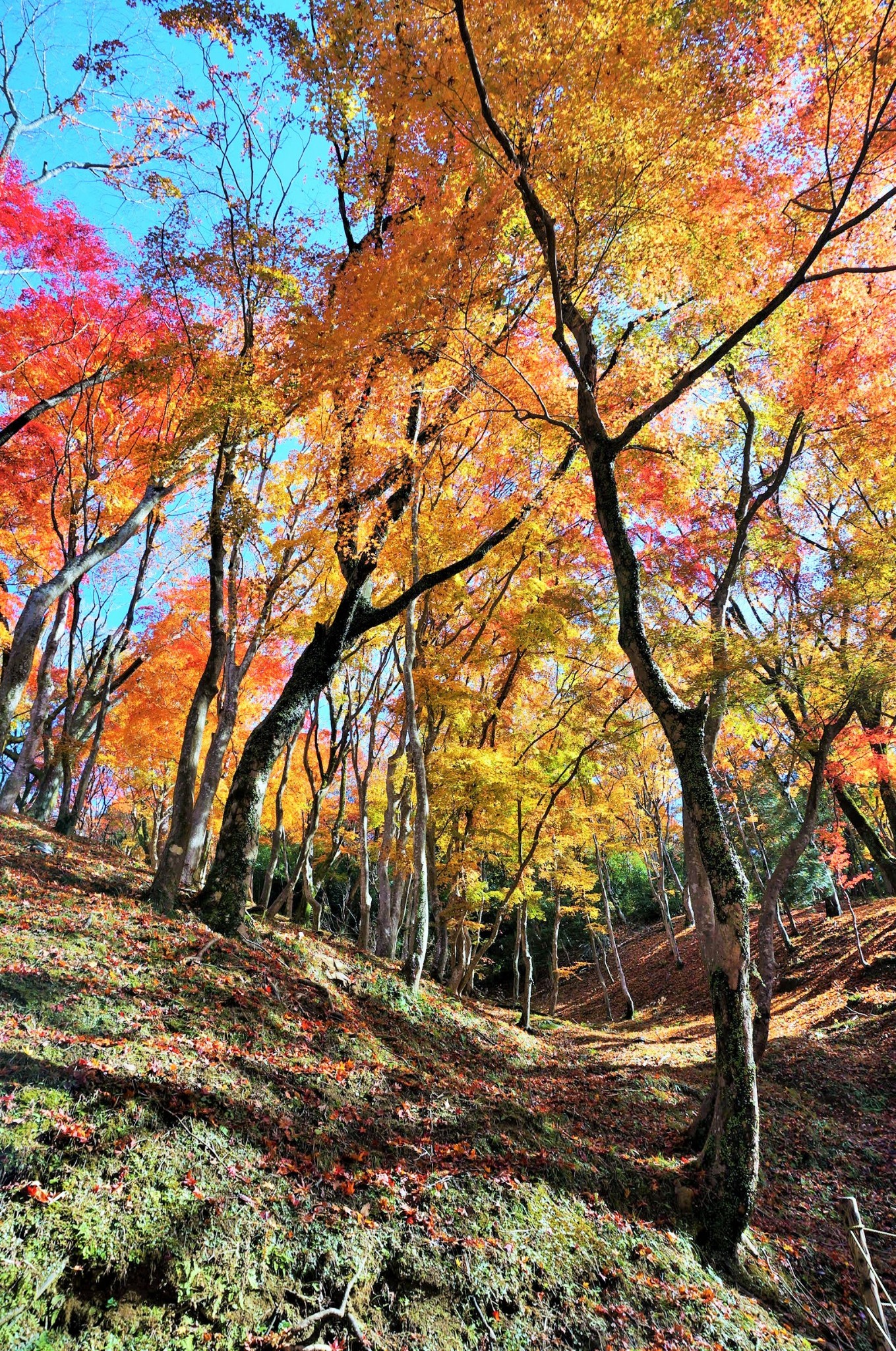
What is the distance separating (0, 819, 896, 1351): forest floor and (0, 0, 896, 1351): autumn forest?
0.10 ft

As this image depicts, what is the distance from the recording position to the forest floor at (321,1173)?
273 cm

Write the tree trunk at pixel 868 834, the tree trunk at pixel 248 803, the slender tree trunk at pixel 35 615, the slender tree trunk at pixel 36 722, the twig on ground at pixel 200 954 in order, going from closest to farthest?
the twig on ground at pixel 200 954 → the tree trunk at pixel 248 803 → the slender tree trunk at pixel 35 615 → the slender tree trunk at pixel 36 722 → the tree trunk at pixel 868 834

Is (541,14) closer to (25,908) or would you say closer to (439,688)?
(439,688)

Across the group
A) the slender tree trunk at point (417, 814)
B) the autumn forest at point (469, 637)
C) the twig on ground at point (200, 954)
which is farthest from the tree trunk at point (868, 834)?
the twig on ground at point (200, 954)

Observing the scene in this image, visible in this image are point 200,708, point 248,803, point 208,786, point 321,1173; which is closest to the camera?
point 321,1173

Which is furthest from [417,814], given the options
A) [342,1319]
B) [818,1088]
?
[818,1088]

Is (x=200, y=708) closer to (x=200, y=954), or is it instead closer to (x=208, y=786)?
(x=208, y=786)

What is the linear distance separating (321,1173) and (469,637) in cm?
997

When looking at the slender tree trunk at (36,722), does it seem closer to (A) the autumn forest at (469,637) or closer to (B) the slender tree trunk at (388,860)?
(A) the autumn forest at (469,637)

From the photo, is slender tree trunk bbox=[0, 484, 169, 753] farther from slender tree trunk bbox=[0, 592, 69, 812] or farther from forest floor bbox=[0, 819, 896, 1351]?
slender tree trunk bbox=[0, 592, 69, 812]

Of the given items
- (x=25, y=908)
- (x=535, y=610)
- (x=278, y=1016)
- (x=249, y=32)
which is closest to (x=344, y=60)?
(x=249, y=32)

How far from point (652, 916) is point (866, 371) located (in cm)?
2694

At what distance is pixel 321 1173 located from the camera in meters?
3.86

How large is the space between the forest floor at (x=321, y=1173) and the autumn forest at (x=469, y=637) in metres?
0.03
